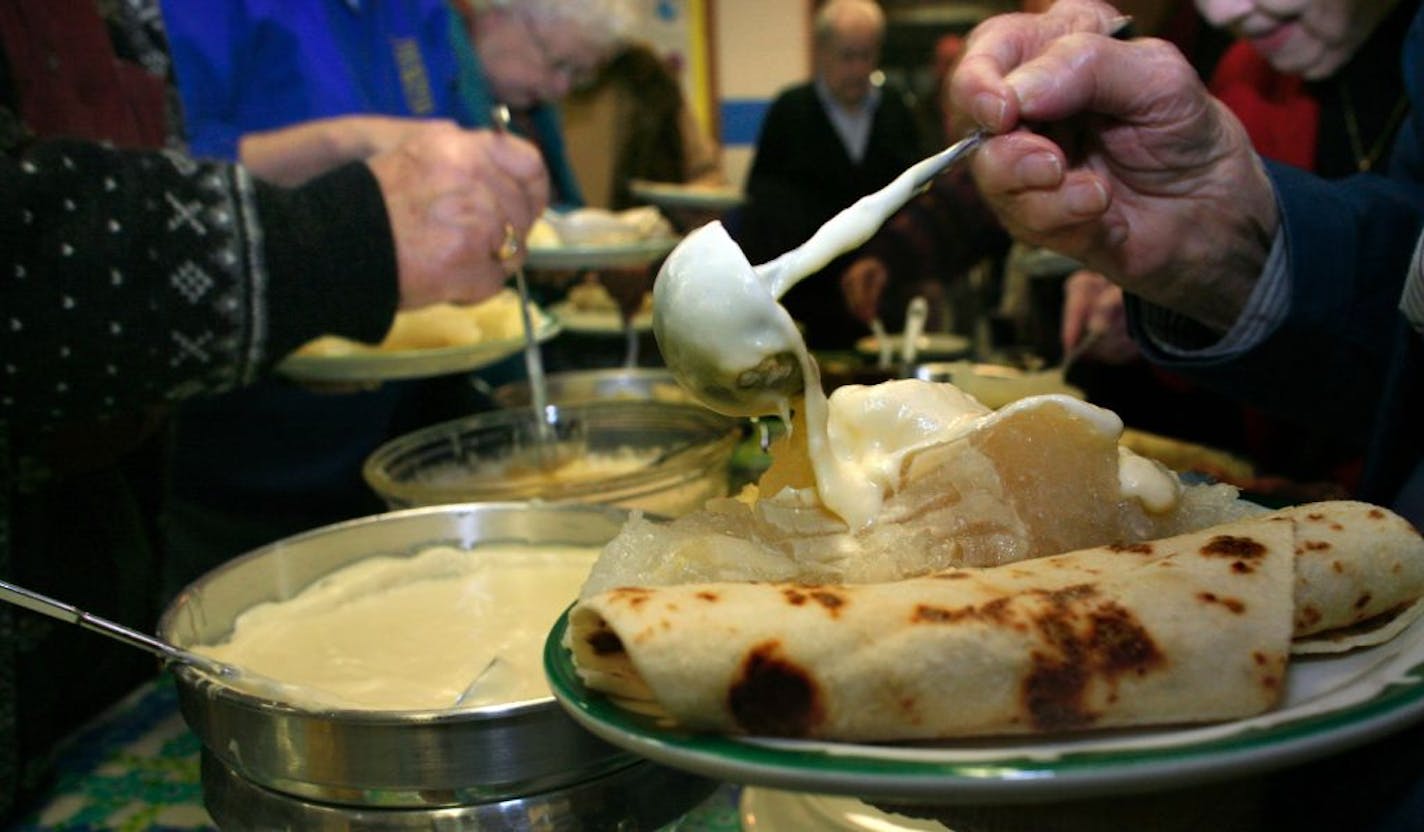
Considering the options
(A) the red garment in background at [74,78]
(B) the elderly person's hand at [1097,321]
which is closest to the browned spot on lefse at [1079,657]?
(A) the red garment in background at [74,78]

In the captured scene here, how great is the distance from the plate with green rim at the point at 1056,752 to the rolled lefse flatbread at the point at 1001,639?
0.01 metres

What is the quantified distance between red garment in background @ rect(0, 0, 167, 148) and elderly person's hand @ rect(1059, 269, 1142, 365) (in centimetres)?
152

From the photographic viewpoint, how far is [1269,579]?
1.83 ft

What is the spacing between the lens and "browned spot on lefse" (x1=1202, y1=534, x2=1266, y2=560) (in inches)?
22.8

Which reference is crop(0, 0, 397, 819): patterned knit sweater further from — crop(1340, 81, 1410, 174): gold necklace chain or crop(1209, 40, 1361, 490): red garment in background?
crop(1340, 81, 1410, 174): gold necklace chain

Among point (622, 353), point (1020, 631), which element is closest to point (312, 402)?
point (622, 353)

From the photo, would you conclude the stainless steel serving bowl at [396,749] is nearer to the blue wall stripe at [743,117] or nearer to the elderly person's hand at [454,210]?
the elderly person's hand at [454,210]

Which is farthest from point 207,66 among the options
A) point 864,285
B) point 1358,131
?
point 1358,131

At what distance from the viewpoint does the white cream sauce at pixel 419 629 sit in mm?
911

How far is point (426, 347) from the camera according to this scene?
1661 millimetres

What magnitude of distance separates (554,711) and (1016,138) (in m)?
0.65

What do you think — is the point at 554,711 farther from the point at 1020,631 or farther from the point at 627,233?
the point at 627,233

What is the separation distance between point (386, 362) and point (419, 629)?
544 millimetres

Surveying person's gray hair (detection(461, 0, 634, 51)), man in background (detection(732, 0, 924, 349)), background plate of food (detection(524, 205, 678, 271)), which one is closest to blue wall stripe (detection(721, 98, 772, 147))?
man in background (detection(732, 0, 924, 349))
